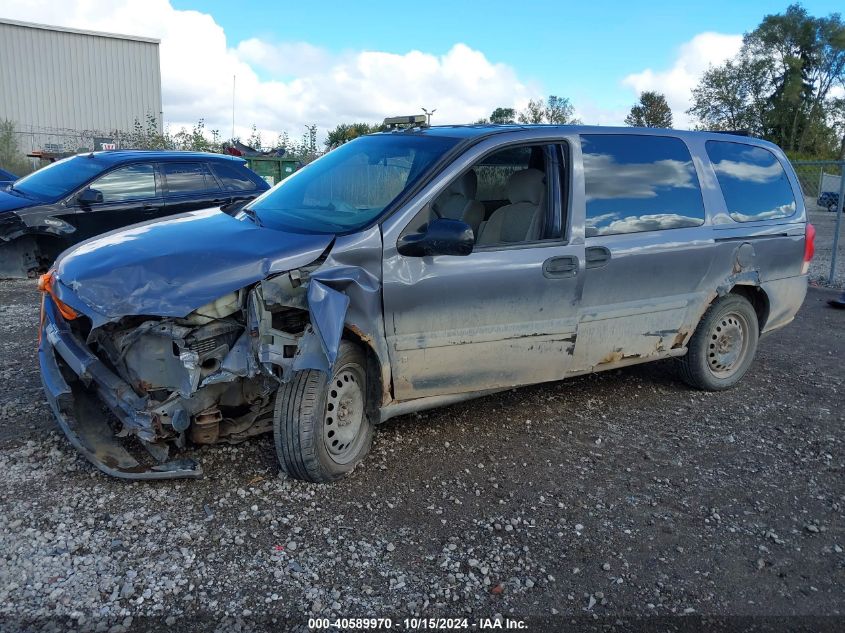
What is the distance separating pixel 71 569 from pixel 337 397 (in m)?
1.45

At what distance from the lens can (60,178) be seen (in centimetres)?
858

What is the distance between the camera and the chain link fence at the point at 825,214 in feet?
34.9

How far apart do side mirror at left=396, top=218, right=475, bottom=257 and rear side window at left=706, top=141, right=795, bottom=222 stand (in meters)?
2.51

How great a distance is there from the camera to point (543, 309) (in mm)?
4246

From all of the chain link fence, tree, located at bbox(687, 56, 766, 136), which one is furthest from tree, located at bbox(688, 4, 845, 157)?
the chain link fence

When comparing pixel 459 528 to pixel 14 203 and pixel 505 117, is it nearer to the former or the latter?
pixel 505 117

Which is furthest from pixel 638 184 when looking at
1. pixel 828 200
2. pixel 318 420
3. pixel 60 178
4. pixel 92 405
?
pixel 828 200

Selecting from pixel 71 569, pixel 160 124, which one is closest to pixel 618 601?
pixel 71 569

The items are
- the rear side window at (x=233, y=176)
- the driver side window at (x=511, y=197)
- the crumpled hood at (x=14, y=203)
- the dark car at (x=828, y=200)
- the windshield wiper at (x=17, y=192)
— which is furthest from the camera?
the dark car at (x=828, y=200)

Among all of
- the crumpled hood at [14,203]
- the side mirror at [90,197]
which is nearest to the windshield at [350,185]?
the side mirror at [90,197]

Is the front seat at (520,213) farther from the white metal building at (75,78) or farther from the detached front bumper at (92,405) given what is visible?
the white metal building at (75,78)

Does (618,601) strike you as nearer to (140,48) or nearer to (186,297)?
(186,297)

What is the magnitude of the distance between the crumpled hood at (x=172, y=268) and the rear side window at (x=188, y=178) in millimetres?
5072

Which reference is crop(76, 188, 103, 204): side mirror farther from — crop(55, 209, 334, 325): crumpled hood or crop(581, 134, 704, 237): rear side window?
crop(581, 134, 704, 237): rear side window
